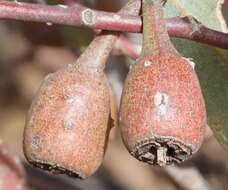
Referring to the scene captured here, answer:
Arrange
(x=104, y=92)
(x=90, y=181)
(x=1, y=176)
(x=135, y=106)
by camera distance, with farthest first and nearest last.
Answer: (x=90, y=181) < (x=1, y=176) < (x=104, y=92) < (x=135, y=106)

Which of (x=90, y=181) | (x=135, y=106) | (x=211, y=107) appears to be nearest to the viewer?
(x=135, y=106)

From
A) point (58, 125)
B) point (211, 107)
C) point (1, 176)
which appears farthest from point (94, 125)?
point (1, 176)

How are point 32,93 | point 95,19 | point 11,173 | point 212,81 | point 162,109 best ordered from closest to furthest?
point 162,109 → point 95,19 → point 212,81 → point 11,173 → point 32,93

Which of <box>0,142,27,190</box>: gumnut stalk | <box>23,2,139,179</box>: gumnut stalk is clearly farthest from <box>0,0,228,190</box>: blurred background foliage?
<box>23,2,139,179</box>: gumnut stalk

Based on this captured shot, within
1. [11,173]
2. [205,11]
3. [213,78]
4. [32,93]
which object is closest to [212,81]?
[213,78]

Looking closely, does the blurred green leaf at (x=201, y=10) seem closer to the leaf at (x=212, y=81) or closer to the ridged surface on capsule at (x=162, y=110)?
the leaf at (x=212, y=81)

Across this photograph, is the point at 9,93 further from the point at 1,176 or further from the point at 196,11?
the point at 196,11

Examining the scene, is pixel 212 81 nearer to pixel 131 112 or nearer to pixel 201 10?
pixel 201 10
